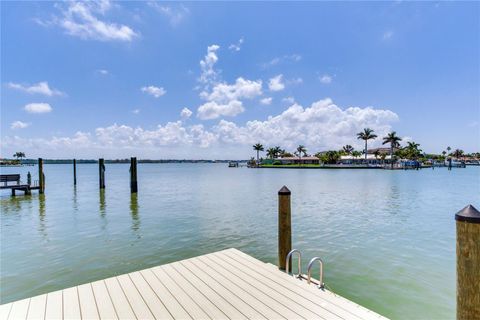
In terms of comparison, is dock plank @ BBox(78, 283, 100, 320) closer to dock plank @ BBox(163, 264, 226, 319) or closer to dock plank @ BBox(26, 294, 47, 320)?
dock plank @ BBox(26, 294, 47, 320)

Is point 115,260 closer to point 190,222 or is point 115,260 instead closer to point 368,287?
point 190,222

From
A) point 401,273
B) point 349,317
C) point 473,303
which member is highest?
point 473,303

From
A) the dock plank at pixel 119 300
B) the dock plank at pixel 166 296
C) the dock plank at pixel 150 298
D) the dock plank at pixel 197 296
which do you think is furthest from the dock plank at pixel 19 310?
the dock plank at pixel 197 296

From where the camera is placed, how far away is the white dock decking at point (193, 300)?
11.9 ft

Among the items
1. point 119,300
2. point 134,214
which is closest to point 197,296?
point 119,300

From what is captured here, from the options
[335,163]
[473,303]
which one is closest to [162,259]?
[473,303]

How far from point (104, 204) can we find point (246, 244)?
14.4 metres

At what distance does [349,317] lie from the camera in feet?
11.5

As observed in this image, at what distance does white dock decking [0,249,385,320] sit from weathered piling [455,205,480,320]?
1062 mm

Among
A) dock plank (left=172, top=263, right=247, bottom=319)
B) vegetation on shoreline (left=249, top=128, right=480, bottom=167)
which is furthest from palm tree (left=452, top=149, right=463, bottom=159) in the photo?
dock plank (left=172, top=263, right=247, bottom=319)

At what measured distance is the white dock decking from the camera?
11.9ft

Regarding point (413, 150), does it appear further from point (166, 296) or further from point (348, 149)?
point (166, 296)

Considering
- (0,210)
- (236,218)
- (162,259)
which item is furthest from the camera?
(0,210)

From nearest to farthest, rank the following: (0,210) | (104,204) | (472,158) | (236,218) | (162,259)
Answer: (162,259)
(236,218)
(0,210)
(104,204)
(472,158)
